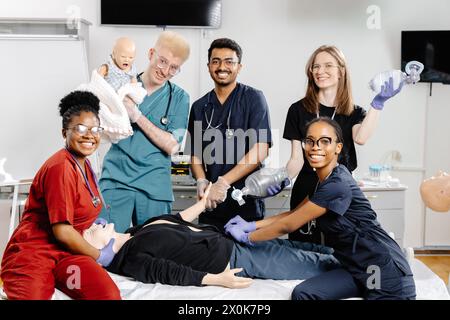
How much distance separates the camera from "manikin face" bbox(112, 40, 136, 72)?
1.41 m

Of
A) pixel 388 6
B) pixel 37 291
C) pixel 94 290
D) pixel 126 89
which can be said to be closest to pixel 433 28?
pixel 388 6

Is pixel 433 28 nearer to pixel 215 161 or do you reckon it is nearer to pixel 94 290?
pixel 215 161

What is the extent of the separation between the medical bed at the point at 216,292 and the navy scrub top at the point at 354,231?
11 cm

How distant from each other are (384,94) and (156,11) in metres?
0.72

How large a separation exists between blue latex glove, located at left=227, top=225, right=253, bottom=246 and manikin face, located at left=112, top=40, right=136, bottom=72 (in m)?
0.56

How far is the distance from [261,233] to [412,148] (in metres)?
0.55

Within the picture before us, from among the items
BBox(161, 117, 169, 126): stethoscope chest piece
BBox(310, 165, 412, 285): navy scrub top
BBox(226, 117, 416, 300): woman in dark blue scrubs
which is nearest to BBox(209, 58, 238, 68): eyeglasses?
BBox(161, 117, 169, 126): stethoscope chest piece

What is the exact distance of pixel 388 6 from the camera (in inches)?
60.7

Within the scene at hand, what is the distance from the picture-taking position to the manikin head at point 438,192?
4.53 feet

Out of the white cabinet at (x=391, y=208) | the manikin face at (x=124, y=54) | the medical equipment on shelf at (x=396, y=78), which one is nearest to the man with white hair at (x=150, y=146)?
the manikin face at (x=124, y=54)

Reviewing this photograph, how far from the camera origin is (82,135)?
4.21ft

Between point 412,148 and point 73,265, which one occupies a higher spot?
point 412,148

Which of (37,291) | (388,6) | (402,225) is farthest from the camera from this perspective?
(402,225)

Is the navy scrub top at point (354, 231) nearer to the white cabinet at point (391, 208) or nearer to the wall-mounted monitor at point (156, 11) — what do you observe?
the white cabinet at point (391, 208)
